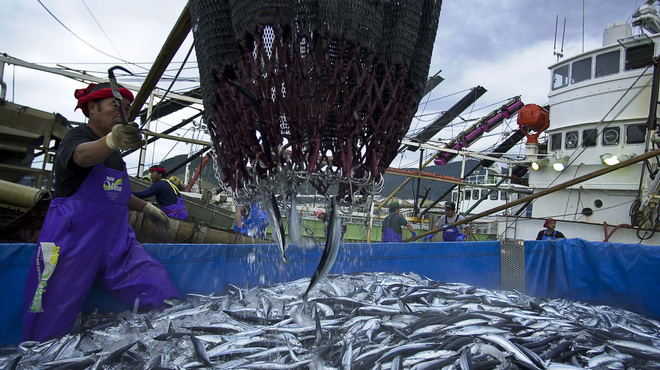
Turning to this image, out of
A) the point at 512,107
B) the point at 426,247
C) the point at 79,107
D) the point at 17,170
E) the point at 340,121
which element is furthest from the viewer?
the point at 512,107

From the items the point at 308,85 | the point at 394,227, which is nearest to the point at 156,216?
the point at 308,85

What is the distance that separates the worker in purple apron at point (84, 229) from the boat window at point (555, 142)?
34.8 feet

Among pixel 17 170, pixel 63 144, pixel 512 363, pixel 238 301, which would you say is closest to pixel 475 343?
pixel 512 363

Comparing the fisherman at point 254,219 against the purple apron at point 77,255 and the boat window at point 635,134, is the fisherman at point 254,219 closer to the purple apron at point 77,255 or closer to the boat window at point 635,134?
the purple apron at point 77,255

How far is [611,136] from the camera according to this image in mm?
8984

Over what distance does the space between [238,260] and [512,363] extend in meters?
2.59

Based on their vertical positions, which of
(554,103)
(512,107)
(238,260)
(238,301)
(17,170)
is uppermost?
(512,107)

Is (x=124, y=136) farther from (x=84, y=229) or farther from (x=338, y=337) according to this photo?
(x=338, y=337)

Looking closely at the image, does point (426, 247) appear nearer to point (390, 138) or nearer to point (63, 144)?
point (390, 138)

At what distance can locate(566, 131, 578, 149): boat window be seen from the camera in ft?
31.8

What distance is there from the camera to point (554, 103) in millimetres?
10266

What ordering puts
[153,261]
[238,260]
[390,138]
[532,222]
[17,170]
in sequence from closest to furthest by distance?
1. [390,138]
2. [153,261]
3. [238,260]
4. [17,170]
5. [532,222]

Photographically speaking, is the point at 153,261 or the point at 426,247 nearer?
the point at 153,261

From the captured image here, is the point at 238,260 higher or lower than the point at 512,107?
lower
